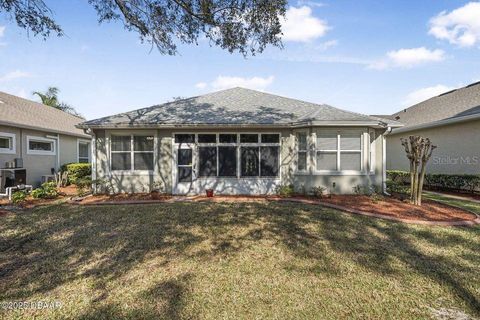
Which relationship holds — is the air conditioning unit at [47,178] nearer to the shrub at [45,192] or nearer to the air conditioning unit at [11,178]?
the air conditioning unit at [11,178]

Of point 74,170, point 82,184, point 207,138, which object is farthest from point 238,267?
point 74,170

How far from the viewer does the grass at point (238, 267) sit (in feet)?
10.8

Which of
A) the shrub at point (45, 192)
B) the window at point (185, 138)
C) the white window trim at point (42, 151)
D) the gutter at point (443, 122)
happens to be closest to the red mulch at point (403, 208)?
the gutter at point (443, 122)

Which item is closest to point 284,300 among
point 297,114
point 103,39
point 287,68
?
point 297,114

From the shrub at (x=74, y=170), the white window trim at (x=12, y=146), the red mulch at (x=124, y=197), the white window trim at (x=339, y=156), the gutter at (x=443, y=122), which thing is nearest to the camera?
the red mulch at (x=124, y=197)

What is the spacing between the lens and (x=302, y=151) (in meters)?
11.1

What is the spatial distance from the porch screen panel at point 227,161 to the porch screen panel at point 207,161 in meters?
0.21

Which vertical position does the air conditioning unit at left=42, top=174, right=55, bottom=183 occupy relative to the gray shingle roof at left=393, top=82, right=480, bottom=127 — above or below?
below

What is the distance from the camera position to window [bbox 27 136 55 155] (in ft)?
43.4

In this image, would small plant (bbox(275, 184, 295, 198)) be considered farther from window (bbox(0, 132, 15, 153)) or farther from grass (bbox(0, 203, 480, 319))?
window (bbox(0, 132, 15, 153))

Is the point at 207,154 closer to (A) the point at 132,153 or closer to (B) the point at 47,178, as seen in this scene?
(A) the point at 132,153

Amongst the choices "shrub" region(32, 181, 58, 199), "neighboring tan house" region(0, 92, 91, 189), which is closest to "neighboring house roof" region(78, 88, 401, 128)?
"shrub" region(32, 181, 58, 199)

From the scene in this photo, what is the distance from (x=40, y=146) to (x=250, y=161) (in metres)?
11.3

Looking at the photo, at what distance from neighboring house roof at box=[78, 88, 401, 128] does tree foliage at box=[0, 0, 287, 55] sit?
134 inches
